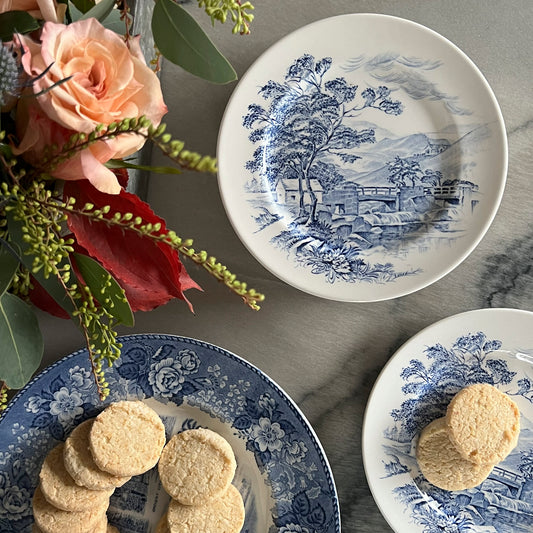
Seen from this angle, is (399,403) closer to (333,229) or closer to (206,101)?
(333,229)

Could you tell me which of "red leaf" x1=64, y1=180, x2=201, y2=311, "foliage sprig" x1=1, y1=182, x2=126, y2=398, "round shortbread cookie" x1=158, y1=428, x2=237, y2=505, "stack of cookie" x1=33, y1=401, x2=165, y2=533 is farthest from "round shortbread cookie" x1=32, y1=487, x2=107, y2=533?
"red leaf" x1=64, y1=180, x2=201, y2=311

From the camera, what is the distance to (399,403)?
0.87 m

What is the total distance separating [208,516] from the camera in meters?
0.83

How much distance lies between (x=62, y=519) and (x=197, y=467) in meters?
0.19

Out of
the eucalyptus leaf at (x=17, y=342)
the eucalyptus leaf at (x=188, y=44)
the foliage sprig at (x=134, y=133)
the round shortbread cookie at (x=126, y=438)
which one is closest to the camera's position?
the foliage sprig at (x=134, y=133)

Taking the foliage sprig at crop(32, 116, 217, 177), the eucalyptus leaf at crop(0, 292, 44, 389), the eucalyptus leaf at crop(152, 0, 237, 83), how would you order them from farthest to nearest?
1. the eucalyptus leaf at crop(0, 292, 44, 389)
2. the eucalyptus leaf at crop(152, 0, 237, 83)
3. the foliage sprig at crop(32, 116, 217, 177)

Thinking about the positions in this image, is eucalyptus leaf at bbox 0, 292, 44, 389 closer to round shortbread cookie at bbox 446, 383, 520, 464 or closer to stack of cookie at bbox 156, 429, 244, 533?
stack of cookie at bbox 156, 429, 244, 533

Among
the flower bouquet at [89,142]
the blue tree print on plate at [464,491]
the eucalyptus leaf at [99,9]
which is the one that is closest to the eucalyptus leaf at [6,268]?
the flower bouquet at [89,142]

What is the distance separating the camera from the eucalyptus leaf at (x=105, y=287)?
0.55m

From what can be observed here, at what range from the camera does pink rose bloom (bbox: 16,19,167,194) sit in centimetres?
44

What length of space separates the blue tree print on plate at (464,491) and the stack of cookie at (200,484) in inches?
8.8

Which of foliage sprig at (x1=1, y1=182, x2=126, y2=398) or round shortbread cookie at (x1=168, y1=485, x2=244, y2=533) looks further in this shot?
round shortbread cookie at (x1=168, y1=485, x2=244, y2=533)

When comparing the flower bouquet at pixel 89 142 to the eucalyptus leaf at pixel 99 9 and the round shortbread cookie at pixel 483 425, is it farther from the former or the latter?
the round shortbread cookie at pixel 483 425

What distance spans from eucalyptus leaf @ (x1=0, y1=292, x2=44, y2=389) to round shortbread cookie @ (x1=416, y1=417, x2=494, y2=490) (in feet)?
1.74
